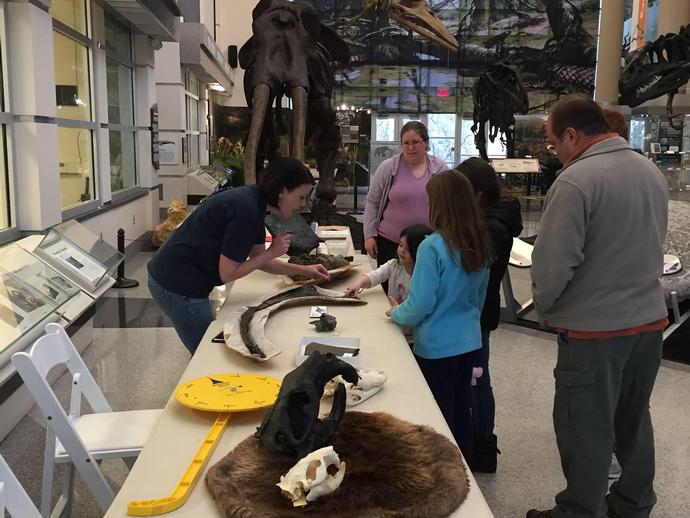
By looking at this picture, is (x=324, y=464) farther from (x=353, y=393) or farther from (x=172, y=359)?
(x=172, y=359)

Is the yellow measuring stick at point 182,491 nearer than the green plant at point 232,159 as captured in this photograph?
Yes

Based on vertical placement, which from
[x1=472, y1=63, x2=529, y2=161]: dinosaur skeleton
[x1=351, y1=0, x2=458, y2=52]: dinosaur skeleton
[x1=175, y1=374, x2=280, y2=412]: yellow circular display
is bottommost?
[x1=175, y1=374, x2=280, y2=412]: yellow circular display

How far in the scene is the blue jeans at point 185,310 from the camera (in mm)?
2975

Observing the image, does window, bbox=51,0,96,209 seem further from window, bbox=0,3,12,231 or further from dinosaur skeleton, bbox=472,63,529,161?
dinosaur skeleton, bbox=472,63,529,161

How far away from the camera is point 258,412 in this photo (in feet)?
6.28

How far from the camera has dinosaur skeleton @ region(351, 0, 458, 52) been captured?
761 centimetres

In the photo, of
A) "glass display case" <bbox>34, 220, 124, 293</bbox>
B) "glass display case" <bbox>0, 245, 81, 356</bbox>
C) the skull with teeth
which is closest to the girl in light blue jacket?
"glass display case" <bbox>0, 245, 81, 356</bbox>

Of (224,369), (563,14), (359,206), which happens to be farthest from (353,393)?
(563,14)

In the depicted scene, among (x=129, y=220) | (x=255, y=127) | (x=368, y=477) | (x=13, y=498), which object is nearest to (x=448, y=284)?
(x=368, y=477)

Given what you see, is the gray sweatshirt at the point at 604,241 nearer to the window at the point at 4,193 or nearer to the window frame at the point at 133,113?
the window at the point at 4,193

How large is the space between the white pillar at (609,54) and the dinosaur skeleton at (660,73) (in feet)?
1.89

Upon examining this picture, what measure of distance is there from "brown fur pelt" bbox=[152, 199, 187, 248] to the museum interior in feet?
3.29

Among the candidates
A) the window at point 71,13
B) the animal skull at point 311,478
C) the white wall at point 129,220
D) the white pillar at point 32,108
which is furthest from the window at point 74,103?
the animal skull at point 311,478

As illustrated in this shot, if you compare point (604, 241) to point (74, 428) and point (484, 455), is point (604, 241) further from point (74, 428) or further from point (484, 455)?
point (74, 428)
